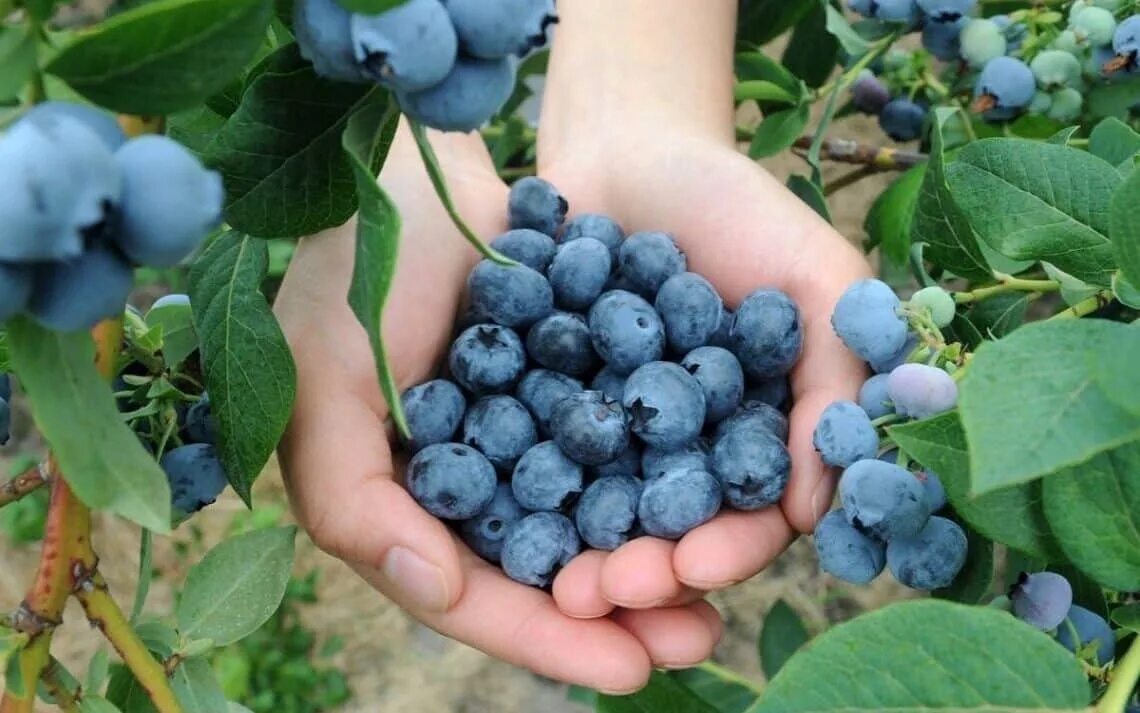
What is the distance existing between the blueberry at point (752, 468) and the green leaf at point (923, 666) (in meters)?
0.38

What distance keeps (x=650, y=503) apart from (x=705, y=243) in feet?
1.07

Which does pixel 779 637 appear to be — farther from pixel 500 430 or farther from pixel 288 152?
pixel 288 152

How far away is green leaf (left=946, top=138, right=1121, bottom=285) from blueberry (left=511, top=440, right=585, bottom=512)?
37 centimetres

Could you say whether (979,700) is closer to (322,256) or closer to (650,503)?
(650,503)

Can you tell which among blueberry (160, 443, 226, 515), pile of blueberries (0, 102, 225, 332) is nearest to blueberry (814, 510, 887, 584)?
blueberry (160, 443, 226, 515)

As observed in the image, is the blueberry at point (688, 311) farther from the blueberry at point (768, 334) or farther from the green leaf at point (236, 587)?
the green leaf at point (236, 587)

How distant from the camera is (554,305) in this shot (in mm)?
1104

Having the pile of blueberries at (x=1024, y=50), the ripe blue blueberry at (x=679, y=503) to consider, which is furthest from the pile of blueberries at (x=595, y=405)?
the pile of blueberries at (x=1024, y=50)

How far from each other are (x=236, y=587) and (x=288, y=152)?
12.9 inches

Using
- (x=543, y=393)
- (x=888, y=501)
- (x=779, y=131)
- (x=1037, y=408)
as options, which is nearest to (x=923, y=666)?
(x=1037, y=408)

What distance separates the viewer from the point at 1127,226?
55 cm

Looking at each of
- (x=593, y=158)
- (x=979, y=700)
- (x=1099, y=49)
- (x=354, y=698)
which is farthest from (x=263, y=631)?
(x=979, y=700)

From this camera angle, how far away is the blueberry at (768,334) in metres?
0.99

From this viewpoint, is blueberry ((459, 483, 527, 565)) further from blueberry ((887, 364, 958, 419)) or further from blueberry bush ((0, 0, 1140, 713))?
blueberry ((887, 364, 958, 419))
